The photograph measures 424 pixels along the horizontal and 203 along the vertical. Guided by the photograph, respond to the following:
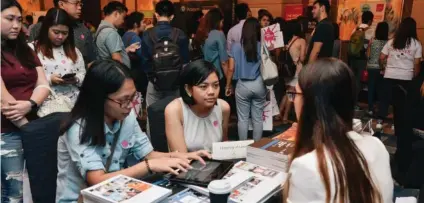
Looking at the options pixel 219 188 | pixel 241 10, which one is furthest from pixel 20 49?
pixel 241 10

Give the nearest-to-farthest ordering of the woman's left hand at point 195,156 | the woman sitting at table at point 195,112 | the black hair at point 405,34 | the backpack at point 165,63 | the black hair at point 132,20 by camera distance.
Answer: the woman's left hand at point 195,156 → the woman sitting at table at point 195,112 → the backpack at point 165,63 → the black hair at point 405,34 → the black hair at point 132,20

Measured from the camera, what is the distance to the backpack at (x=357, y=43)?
221 inches

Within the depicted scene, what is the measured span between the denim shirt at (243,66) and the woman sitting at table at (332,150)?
225 cm

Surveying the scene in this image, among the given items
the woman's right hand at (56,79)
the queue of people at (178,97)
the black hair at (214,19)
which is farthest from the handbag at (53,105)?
the black hair at (214,19)

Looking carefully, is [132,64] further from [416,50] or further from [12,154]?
[416,50]

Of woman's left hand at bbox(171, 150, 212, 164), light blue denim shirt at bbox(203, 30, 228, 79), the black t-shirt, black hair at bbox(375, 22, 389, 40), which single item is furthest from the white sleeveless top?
black hair at bbox(375, 22, 389, 40)

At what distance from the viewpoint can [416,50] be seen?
4555 millimetres

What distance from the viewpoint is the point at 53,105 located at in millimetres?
2301

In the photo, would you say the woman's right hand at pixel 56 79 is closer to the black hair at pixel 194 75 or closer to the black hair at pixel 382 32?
the black hair at pixel 194 75

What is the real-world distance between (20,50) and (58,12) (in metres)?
0.53

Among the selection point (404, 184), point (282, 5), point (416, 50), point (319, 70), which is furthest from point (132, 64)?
point (282, 5)

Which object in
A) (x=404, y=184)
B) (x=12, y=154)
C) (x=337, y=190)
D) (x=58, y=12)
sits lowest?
(x=404, y=184)

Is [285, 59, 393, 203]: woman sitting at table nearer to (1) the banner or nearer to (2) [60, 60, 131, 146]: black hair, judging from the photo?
(2) [60, 60, 131, 146]: black hair

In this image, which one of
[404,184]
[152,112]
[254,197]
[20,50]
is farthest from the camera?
[404,184]
